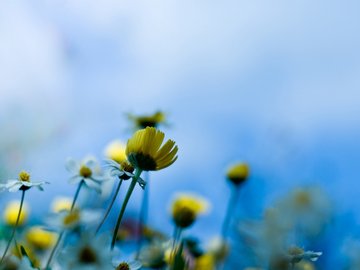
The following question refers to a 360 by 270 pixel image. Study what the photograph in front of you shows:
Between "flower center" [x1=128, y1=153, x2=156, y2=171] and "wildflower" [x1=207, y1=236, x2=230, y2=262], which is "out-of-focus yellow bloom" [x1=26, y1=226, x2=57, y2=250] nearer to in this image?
"wildflower" [x1=207, y1=236, x2=230, y2=262]

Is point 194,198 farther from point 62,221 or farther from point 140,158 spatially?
point 62,221

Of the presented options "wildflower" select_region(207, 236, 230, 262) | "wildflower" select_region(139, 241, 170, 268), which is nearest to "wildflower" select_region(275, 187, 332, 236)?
"wildflower" select_region(139, 241, 170, 268)

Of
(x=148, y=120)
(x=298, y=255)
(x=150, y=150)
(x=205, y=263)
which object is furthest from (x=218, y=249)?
(x=298, y=255)

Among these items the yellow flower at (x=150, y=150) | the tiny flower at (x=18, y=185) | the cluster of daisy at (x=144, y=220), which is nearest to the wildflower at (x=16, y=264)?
the cluster of daisy at (x=144, y=220)

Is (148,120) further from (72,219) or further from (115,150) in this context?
(72,219)

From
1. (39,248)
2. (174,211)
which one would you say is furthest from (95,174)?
(39,248)
